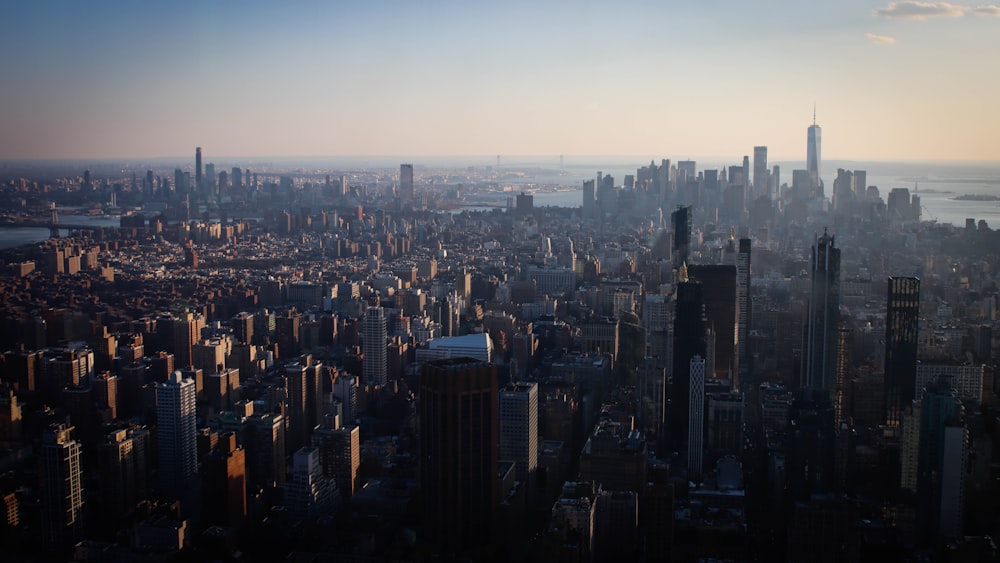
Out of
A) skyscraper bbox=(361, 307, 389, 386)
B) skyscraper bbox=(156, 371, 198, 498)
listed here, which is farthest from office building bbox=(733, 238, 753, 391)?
skyscraper bbox=(156, 371, 198, 498)

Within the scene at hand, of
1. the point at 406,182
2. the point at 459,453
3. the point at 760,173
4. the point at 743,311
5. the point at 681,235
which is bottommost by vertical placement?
the point at 459,453

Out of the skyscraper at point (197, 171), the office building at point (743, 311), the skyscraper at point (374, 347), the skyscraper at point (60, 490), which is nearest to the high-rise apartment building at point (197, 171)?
the skyscraper at point (197, 171)

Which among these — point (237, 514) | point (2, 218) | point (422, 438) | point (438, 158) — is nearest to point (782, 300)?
point (438, 158)

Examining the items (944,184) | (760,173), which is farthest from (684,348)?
(760,173)

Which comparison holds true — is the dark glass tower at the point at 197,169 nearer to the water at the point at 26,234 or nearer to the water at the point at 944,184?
the water at the point at 26,234

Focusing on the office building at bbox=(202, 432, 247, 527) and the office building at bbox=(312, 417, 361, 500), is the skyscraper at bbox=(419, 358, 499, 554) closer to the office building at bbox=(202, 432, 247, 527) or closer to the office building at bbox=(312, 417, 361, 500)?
the office building at bbox=(312, 417, 361, 500)

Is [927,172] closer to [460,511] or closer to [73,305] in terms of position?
[460,511]

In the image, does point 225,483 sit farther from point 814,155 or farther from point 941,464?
point 814,155
